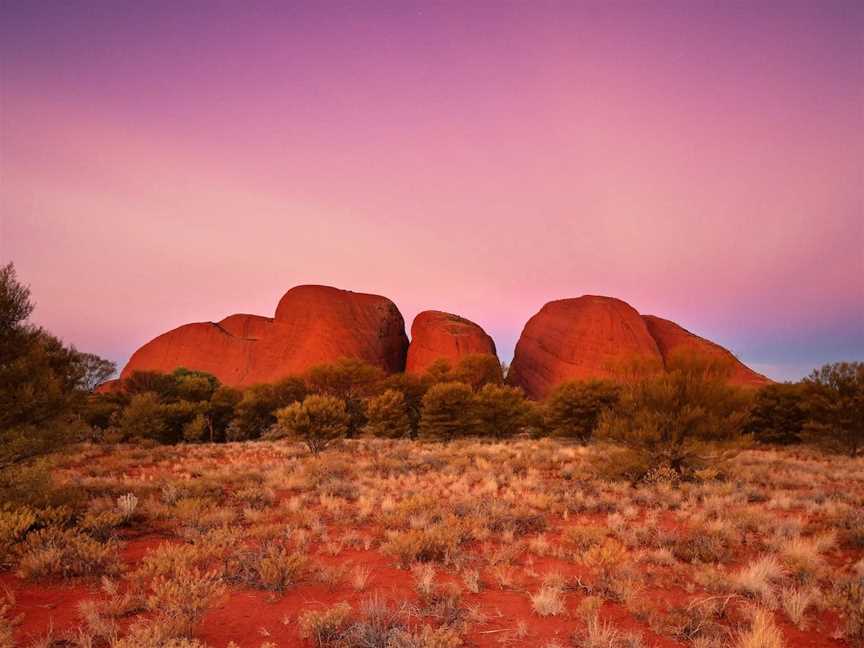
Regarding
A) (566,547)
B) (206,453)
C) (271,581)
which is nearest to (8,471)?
(271,581)

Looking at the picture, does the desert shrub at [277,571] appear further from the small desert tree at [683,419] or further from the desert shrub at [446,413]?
the desert shrub at [446,413]

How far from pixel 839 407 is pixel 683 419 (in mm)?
14312

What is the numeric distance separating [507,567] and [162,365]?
70350 mm

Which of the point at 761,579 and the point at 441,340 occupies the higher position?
the point at 441,340

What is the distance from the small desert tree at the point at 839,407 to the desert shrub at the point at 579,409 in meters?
9.45

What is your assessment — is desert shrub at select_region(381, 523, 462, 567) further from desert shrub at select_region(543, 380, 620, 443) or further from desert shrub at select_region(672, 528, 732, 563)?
desert shrub at select_region(543, 380, 620, 443)

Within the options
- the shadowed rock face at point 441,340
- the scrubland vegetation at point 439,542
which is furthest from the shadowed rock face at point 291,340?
the scrubland vegetation at point 439,542

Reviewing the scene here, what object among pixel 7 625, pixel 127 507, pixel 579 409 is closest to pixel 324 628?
→ pixel 7 625

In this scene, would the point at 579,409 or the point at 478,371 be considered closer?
the point at 579,409

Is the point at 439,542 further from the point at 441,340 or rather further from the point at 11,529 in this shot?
the point at 441,340

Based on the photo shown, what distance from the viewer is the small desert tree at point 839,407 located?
20016 millimetres

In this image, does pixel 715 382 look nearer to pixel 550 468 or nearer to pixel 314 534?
pixel 550 468

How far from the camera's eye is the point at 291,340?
5784 cm

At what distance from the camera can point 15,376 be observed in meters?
7.72
